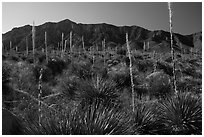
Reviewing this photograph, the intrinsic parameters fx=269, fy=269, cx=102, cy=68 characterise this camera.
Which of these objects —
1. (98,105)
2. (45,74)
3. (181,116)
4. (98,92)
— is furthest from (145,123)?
(45,74)

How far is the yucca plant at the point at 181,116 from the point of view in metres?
5.32

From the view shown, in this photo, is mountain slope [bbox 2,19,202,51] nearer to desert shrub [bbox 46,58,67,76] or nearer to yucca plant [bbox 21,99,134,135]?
desert shrub [bbox 46,58,67,76]

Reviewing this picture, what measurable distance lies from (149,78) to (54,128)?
7.33 meters

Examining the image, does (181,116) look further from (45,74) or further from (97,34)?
(97,34)

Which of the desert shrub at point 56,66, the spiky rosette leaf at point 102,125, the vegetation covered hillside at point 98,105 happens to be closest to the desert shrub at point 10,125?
the vegetation covered hillside at point 98,105

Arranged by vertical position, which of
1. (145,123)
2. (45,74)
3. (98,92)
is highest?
(45,74)

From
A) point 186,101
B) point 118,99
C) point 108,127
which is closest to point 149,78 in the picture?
point 118,99

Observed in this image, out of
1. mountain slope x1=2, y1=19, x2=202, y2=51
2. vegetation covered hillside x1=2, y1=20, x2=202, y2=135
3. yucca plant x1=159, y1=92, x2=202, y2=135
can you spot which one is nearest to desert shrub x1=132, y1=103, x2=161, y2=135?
vegetation covered hillside x1=2, y1=20, x2=202, y2=135

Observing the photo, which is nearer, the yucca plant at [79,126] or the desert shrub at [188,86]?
the yucca plant at [79,126]

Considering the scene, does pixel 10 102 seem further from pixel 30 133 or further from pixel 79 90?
pixel 30 133

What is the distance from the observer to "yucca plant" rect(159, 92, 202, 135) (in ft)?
17.4

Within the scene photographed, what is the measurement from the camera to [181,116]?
17.9 ft

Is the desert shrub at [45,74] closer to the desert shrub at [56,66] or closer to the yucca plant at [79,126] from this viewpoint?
the desert shrub at [56,66]

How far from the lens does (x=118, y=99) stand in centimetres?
709
